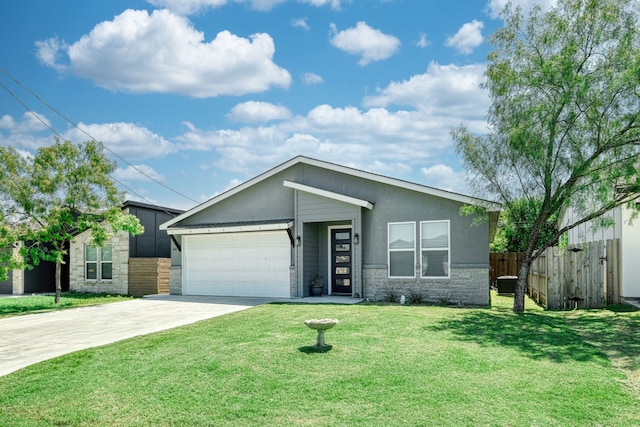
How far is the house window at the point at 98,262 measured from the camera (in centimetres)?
2105

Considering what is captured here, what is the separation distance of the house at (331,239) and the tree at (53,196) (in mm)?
3004

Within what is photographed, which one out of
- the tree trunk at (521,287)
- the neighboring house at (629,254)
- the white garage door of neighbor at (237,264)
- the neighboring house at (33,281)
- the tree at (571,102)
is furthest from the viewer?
the neighboring house at (33,281)

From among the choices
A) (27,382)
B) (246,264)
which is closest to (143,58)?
(246,264)

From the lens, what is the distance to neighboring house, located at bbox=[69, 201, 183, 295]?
2011 cm

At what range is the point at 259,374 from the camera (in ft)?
21.6

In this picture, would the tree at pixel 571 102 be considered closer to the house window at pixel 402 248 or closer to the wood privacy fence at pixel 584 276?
the wood privacy fence at pixel 584 276

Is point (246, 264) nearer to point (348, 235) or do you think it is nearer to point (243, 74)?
point (348, 235)

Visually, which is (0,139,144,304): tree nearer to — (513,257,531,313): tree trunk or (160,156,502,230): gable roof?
(160,156,502,230): gable roof

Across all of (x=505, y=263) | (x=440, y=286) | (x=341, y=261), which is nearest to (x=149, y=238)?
(x=341, y=261)

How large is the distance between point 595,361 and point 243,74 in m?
13.2

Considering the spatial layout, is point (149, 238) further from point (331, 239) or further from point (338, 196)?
point (338, 196)

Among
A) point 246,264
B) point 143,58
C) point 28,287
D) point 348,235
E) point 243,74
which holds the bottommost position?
point 28,287

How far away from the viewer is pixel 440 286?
14.7 metres

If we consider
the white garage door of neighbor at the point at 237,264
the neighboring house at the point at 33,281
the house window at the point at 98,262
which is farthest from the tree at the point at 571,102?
the neighboring house at the point at 33,281
